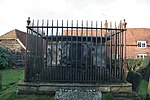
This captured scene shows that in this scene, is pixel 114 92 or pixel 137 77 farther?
pixel 137 77

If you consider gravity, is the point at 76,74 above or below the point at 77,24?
below

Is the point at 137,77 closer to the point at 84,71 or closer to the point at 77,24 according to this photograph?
the point at 84,71

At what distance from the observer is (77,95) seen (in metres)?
7.00

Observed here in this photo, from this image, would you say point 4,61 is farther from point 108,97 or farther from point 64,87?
point 108,97

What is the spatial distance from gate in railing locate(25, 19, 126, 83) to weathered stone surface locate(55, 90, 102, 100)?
43 centimetres

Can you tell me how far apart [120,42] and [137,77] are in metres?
1.49

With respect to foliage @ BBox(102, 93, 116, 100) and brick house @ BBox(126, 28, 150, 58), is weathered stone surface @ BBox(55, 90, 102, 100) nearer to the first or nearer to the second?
foliage @ BBox(102, 93, 116, 100)

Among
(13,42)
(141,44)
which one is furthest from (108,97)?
(141,44)

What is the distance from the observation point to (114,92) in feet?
24.0

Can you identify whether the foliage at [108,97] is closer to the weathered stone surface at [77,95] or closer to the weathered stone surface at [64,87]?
the weathered stone surface at [77,95]

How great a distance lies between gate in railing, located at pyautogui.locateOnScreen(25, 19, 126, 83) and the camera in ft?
24.4

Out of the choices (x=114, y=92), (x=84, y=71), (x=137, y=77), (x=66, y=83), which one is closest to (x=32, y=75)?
(x=66, y=83)

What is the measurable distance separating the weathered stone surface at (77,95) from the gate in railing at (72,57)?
0.43 meters

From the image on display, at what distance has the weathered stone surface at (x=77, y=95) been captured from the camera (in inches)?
274
